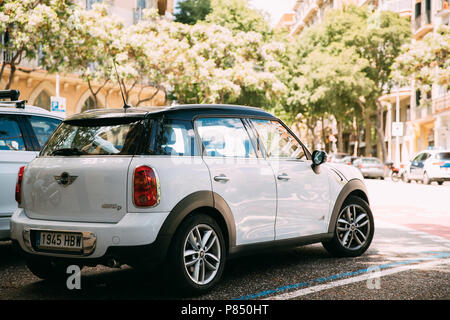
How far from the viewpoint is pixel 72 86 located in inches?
1378

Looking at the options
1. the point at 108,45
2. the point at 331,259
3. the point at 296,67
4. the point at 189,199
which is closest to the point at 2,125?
the point at 189,199

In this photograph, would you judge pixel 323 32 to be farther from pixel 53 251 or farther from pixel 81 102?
pixel 53 251

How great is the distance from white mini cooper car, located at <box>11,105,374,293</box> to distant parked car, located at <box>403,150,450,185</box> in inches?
913

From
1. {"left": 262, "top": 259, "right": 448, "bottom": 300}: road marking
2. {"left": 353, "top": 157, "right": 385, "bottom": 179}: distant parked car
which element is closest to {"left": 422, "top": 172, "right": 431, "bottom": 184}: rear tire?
{"left": 353, "top": 157, "right": 385, "bottom": 179}: distant parked car

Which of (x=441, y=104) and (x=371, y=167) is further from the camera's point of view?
(x=441, y=104)

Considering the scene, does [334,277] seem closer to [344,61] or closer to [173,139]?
[173,139]

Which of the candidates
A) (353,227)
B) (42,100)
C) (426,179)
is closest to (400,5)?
(426,179)

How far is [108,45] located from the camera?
23875 millimetres

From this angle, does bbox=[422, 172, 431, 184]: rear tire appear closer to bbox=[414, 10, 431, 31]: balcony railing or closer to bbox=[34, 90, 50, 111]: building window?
bbox=[414, 10, 431, 31]: balcony railing

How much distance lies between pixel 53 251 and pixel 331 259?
130 inches

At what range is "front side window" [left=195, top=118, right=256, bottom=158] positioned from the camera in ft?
18.1

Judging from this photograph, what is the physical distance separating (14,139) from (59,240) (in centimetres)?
245

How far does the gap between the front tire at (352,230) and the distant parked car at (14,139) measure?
344cm
